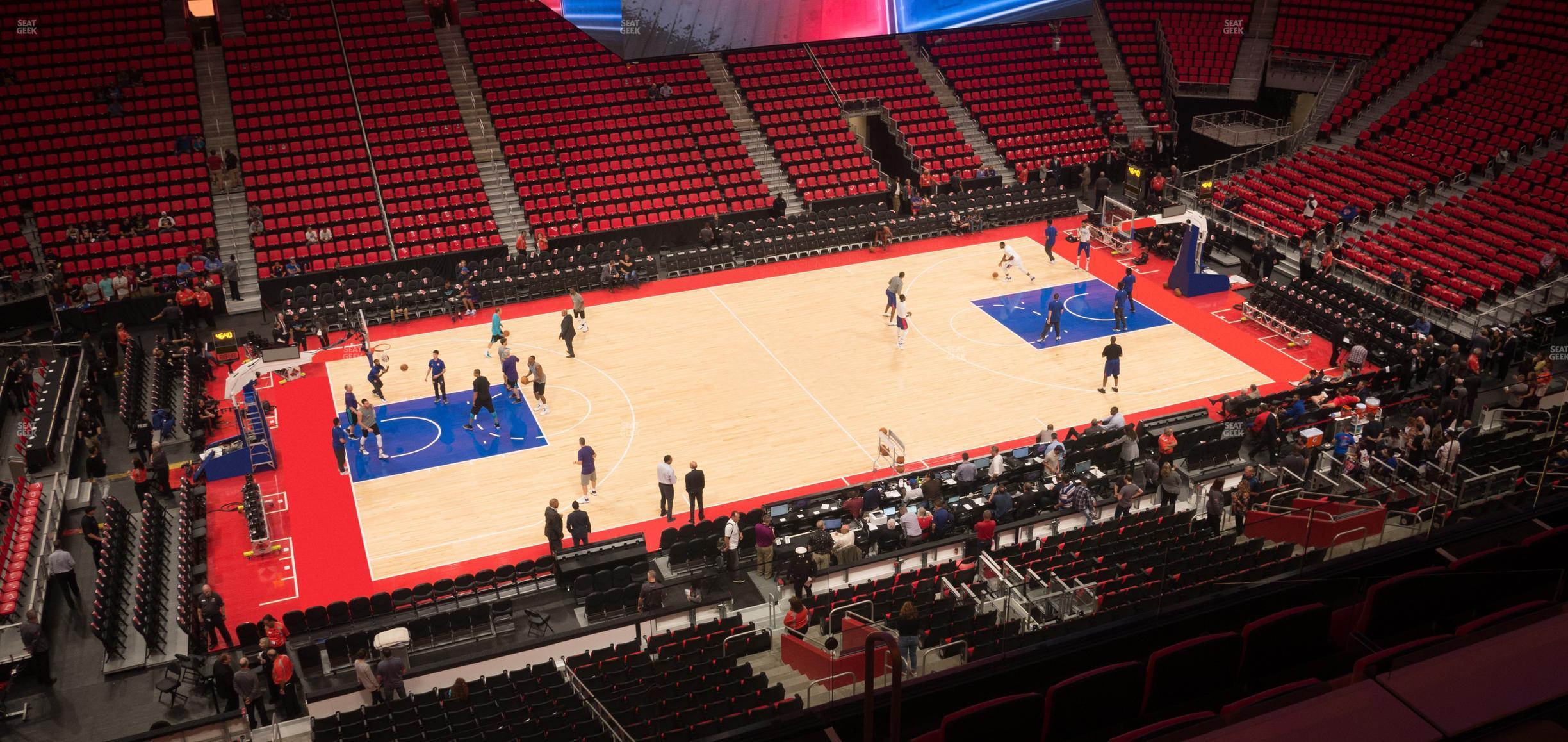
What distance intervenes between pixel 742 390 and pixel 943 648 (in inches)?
494

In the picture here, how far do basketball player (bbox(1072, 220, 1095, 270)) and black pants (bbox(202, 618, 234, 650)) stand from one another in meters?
23.0

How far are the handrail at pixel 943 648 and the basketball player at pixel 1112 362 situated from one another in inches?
471

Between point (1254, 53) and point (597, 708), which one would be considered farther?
point (1254, 53)

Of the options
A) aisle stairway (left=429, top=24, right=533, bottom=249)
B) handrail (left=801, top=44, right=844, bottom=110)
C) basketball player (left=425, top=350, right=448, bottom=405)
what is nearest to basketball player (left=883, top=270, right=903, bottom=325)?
basketball player (left=425, top=350, right=448, bottom=405)

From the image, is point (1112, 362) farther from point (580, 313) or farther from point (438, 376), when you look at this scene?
point (438, 376)

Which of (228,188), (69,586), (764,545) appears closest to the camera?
(69,586)

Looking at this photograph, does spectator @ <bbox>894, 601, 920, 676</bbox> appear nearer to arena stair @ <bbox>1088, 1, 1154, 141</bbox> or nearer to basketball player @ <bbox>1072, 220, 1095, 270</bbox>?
basketball player @ <bbox>1072, 220, 1095, 270</bbox>

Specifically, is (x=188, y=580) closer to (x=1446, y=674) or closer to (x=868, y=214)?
(x=1446, y=674)

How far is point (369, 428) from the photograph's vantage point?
2300cm

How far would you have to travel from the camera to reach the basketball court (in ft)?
71.9

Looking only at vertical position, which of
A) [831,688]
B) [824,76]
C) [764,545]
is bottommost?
[764,545]

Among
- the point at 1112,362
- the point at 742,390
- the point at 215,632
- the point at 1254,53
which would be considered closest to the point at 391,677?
the point at 215,632

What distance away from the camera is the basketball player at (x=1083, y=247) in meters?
31.9

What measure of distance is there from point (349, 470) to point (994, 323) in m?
15.4
